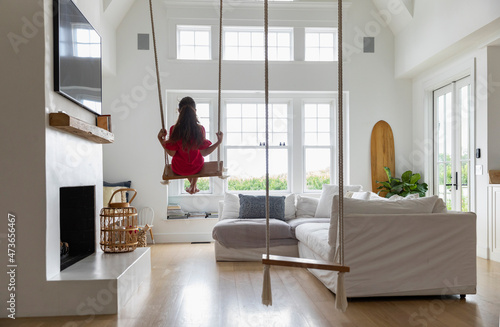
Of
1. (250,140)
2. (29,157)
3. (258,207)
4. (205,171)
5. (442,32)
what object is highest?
(442,32)

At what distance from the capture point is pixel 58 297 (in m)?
3.11

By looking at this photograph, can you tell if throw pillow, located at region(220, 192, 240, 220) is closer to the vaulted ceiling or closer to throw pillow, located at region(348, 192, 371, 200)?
throw pillow, located at region(348, 192, 371, 200)

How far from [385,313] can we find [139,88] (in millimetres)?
5247

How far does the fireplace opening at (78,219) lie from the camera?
4.14m

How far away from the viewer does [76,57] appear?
149 inches

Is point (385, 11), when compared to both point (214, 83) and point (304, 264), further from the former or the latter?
point (304, 264)

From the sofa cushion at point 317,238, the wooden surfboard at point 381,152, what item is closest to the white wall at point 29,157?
the sofa cushion at point 317,238

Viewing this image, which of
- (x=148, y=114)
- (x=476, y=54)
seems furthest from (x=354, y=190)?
(x=148, y=114)

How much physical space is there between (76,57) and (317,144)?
4.64m

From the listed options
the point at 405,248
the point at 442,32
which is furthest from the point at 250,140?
the point at 405,248

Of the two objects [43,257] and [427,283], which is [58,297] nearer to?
[43,257]

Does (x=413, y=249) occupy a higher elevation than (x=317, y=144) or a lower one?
lower

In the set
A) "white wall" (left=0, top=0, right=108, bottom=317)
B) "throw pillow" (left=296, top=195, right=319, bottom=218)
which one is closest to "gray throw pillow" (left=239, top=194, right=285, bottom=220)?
"throw pillow" (left=296, top=195, right=319, bottom=218)

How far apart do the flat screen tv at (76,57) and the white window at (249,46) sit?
9.93 ft
